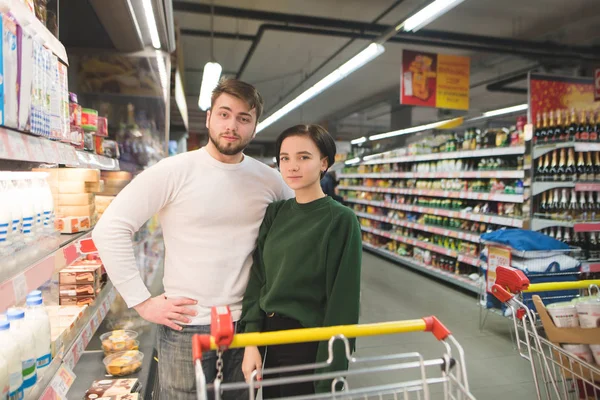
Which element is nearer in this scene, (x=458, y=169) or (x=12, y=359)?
(x=12, y=359)

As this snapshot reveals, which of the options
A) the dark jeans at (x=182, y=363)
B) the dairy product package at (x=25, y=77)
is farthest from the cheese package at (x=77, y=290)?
the dairy product package at (x=25, y=77)

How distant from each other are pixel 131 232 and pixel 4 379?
27.1 inches

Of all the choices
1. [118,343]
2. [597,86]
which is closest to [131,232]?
[118,343]

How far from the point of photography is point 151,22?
2771 millimetres

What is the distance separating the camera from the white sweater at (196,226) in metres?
1.68

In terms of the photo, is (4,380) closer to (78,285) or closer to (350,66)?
(78,285)

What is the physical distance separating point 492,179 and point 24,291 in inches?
246

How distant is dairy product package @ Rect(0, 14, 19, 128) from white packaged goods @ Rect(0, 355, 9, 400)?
24.9 inches

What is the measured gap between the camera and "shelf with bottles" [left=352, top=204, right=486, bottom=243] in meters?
6.40

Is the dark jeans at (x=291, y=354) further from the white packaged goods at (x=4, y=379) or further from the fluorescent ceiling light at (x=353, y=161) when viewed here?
the fluorescent ceiling light at (x=353, y=161)

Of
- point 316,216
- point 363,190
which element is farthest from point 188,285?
point 363,190

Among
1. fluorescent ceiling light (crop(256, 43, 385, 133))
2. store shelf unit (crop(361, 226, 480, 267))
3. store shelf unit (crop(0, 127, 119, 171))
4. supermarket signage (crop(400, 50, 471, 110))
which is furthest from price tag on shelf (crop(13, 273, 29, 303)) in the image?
supermarket signage (crop(400, 50, 471, 110))

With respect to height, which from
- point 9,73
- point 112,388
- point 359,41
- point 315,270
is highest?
point 359,41

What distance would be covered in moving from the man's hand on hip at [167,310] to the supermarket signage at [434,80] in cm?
626
